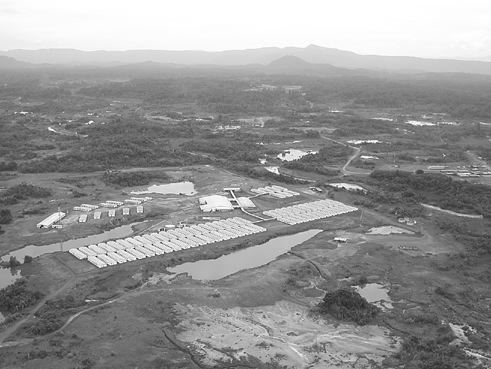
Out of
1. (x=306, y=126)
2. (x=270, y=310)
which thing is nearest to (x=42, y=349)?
(x=270, y=310)

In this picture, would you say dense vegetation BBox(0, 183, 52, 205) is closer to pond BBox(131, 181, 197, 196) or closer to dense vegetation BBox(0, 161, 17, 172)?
pond BBox(131, 181, 197, 196)

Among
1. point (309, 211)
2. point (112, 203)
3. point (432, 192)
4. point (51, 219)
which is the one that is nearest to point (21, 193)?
point (51, 219)

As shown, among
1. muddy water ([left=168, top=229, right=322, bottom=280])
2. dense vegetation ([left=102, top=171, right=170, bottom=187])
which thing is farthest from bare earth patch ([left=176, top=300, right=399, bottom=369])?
dense vegetation ([left=102, top=171, right=170, bottom=187])

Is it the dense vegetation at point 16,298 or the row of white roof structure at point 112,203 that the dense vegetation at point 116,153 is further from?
Result: the dense vegetation at point 16,298

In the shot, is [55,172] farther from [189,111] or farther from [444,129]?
[444,129]

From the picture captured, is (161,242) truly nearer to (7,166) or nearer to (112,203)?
(112,203)
